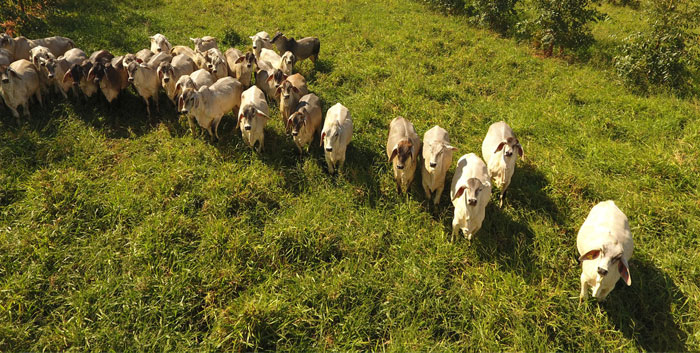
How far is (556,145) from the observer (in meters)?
7.54

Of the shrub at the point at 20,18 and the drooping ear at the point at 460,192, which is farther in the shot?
the shrub at the point at 20,18

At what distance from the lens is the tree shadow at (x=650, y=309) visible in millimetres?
4195

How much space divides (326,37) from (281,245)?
1046 centimetres

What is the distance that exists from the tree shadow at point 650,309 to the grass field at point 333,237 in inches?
1.0

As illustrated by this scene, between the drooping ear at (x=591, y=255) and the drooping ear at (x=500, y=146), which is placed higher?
the drooping ear at (x=500, y=146)

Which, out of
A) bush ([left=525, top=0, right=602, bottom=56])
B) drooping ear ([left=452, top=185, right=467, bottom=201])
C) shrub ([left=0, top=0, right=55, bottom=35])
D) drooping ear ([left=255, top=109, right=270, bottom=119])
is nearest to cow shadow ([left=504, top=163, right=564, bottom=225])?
drooping ear ([left=452, top=185, right=467, bottom=201])

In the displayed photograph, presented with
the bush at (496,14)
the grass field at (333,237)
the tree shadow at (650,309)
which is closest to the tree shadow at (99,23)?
the grass field at (333,237)

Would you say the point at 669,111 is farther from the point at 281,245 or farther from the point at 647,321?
the point at 281,245

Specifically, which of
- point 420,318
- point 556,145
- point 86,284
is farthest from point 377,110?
point 86,284

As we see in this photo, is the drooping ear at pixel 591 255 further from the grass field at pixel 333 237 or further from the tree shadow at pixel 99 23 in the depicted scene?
the tree shadow at pixel 99 23

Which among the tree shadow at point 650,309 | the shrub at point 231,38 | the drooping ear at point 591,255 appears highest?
the shrub at point 231,38

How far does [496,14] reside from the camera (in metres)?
14.4

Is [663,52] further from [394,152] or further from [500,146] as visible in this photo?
[394,152]

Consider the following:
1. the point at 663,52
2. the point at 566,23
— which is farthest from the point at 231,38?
the point at 663,52
